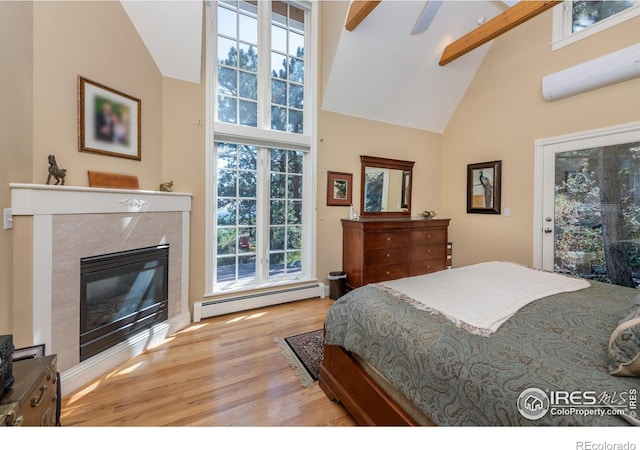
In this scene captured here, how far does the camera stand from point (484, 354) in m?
0.94

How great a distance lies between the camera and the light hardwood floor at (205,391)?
1.47 meters

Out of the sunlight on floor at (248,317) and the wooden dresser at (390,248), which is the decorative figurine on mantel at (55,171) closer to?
the sunlight on floor at (248,317)

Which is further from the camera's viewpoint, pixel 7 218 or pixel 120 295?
pixel 120 295

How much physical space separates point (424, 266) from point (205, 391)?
310 centimetres

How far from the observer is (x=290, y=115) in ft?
11.1

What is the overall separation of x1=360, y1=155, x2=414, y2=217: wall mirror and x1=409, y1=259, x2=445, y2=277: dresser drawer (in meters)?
0.85

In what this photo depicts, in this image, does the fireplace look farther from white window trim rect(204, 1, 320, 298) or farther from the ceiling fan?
the ceiling fan

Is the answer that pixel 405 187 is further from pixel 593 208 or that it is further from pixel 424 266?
pixel 593 208

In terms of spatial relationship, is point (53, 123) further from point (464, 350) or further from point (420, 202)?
point (420, 202)

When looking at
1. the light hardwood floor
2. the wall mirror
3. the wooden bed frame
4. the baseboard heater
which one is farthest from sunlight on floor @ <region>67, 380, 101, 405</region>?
the wall mirror

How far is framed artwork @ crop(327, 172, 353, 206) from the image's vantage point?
3525 millimetres

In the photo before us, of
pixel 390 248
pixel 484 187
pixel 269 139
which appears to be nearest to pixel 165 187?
pixel 269 139

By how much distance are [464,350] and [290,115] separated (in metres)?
3.23
